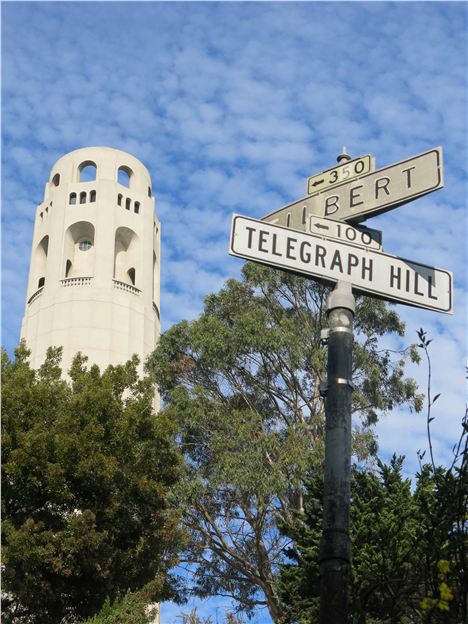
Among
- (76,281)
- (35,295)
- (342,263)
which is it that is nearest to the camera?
(342,263)

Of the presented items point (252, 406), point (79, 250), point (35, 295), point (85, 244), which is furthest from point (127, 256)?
point (252, 406)

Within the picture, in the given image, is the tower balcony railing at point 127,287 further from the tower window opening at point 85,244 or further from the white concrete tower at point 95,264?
the tower window opening at point 85,244

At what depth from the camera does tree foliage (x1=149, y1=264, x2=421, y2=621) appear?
84.8 ft

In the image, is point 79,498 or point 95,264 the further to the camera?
point 95,264

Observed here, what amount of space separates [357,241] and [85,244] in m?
42.1

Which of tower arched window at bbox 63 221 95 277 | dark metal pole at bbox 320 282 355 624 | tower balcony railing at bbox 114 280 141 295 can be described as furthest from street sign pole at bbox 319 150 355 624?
tower arched window at bbox 63 221 95 277

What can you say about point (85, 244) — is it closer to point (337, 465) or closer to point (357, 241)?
point (357, 241)

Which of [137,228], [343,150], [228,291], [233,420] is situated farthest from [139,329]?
[343,150]

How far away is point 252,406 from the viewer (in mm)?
29188

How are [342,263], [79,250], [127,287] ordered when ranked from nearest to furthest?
1. [342,263]
2. [127,287]
3. [79,250]

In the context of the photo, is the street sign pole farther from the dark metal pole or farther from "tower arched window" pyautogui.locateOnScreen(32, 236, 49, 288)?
"tower arched window" pyautogui.locateOnScreen(32, 236, 49, 288)

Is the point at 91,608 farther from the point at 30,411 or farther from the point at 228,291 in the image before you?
the point at 228,291

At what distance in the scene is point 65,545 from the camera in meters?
18.3

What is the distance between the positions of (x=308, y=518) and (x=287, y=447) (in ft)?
19.1
